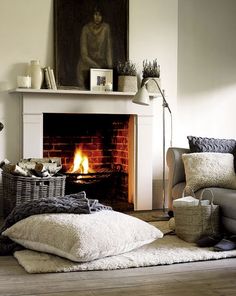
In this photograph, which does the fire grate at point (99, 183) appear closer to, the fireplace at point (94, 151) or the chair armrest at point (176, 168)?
the fireplace at point (94, 151)

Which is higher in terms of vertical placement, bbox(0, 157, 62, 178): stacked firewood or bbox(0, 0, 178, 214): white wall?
bbox(0, 0, 178, 214): white wall

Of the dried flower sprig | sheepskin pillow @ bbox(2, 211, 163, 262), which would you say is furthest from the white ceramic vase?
sheepskin pillow @ bbox(2, 211, 163, 262)

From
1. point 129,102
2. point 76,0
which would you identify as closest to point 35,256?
point 129,102

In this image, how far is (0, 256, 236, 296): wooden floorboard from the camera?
10.0 feet

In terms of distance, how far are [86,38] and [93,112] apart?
78 cm

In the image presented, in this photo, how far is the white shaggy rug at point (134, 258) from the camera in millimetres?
3463

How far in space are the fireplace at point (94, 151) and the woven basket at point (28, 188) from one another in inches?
27.0

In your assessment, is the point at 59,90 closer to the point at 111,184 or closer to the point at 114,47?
the point at 114,47

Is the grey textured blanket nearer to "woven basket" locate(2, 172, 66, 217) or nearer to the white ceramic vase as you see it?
"woven basket" locate(2, 172, 66, 217)

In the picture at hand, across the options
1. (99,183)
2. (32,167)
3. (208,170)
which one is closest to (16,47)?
(32,167)

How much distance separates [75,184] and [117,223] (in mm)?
2146

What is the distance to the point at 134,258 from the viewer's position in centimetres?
368

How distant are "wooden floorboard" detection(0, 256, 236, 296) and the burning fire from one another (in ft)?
8.06

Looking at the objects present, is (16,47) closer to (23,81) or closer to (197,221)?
(23,81)
